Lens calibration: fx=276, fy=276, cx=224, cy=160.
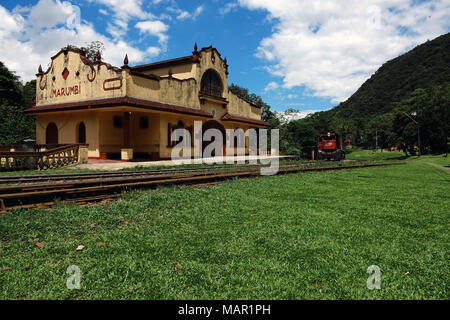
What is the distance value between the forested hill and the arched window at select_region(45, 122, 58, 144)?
333 ft

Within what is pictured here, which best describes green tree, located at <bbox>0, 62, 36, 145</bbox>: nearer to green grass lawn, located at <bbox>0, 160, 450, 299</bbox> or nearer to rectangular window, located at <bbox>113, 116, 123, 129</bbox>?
rectangular window, located at <bbox>113, 116, 123, 129</bbox>

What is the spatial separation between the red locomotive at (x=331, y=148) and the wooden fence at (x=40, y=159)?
74.2 feet

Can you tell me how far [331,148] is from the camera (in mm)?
28281

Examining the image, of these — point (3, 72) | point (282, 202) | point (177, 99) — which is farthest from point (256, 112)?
point (3, 72)

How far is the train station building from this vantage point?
20750 millimetres

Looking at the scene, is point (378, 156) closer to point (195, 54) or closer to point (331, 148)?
point (331, 148)

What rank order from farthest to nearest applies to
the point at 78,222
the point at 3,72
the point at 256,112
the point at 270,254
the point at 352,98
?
the point at 352,98 < the point at 3,72 < the point at 256,112 < the point at 78,222 < the point at 270,254

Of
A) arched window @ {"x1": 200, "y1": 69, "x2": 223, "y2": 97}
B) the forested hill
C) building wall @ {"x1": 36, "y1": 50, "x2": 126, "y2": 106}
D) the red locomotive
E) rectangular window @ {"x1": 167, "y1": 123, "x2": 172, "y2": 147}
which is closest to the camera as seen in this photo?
building wall @ {"x1": 36, "y1": 50, "x2": 126, "y2": 106}

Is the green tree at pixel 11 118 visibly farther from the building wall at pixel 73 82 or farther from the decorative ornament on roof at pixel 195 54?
the decorative ornament on roof at pixel 195 54

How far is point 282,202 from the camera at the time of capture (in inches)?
287

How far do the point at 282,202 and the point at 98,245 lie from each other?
4644mm

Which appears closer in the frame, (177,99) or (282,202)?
(282,202)

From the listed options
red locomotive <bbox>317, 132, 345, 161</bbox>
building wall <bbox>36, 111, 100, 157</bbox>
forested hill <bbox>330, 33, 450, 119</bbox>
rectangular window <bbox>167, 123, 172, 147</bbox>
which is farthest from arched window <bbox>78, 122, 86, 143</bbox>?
forested hill <bbox>330, 33, 450, 119</bbox>
